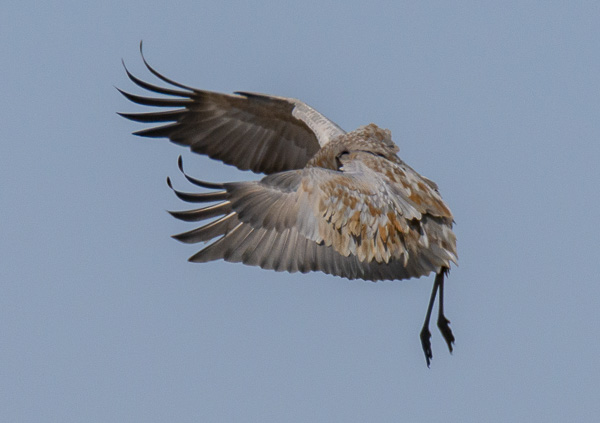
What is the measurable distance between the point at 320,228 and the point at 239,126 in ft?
14.7

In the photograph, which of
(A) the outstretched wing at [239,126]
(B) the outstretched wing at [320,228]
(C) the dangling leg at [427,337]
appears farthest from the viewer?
(A) the outstretched wing at [239,126]

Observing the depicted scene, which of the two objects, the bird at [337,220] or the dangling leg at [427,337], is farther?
the dangling leg at [427,337]

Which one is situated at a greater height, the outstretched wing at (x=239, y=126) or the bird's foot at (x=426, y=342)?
the outstretched wing at (x=239, y=126)

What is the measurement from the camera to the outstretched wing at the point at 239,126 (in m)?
14.2

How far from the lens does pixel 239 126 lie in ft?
48.9

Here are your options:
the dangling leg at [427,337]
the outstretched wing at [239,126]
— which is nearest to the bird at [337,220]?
the dangling leg at [427,337]

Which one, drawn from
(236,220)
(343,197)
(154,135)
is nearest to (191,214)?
(236,220)

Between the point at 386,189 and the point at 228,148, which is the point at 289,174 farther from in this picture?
the point at 228,148

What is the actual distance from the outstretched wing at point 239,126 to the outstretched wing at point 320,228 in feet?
10.0

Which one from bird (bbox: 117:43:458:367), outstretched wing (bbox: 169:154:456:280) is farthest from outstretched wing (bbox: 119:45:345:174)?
outstretched wing (bbox: 169:154:456:280)

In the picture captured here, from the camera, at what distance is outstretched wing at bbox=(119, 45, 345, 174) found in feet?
46.6

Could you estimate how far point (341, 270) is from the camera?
1139 centimetres

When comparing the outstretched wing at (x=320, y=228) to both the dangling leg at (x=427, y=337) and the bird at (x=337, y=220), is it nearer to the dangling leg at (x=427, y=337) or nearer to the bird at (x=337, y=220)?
the bird at (x=337, y=220)

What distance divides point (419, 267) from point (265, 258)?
5.58 ft
